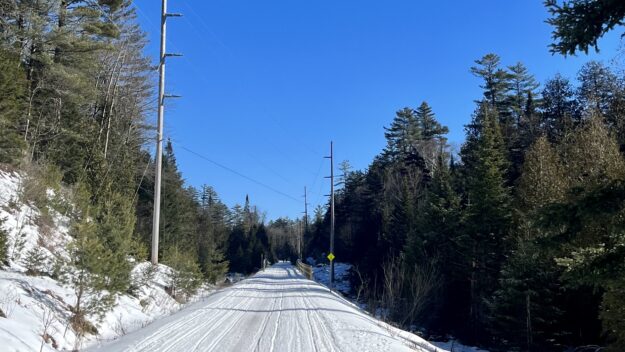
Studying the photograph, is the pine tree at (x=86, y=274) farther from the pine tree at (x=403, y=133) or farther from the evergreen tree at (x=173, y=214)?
the pine tree at (x=403, y=133)

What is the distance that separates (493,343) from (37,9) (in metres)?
31.5

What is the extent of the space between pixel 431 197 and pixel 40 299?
3191 centimetres

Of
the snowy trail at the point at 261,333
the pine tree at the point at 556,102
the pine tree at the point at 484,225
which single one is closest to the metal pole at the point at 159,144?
the snowy trail at the point at 261,333

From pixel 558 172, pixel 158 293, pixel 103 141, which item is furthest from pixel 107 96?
pixel 558 172

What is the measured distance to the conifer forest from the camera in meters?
8.91

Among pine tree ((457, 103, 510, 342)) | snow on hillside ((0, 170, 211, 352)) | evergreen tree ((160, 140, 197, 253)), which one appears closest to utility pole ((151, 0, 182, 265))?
snow on hillside ((0, 170, 211, 352))

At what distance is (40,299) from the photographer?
33.7 ft

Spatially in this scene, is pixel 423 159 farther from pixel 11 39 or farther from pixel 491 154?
pixel 11 39

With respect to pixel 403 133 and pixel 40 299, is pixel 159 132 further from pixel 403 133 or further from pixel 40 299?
pixel 403 133

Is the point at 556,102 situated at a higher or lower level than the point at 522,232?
higher

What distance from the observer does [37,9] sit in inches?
851

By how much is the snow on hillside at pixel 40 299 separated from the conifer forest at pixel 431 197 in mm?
375

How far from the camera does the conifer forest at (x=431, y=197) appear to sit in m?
8.91

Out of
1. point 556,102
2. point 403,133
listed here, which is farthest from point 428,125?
point 556,102
